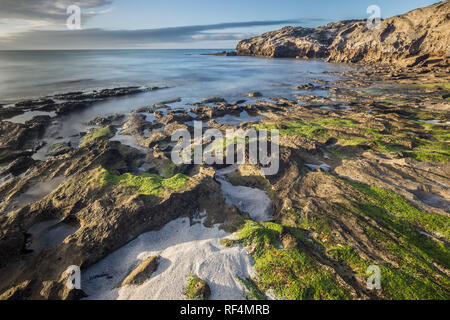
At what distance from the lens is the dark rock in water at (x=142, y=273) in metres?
5.05

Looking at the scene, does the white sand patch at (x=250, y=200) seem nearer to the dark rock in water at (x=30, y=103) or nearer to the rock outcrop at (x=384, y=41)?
the dark rock in water at (x=30, y=103)

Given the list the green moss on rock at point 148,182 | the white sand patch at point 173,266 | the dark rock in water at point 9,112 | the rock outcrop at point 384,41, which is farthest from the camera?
the rock outcrop at point 384,41

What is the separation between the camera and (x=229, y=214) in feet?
23.6

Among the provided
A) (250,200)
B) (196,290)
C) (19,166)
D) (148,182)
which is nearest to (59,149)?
(19,166)

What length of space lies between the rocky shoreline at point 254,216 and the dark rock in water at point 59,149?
0.33 ft

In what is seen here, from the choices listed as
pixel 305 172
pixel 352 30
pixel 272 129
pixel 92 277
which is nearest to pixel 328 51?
pixel 352 30

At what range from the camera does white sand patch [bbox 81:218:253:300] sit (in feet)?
15.9

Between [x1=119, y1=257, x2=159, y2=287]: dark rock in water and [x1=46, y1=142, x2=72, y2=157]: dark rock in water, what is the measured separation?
463 inches

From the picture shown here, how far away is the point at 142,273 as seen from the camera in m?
5.19

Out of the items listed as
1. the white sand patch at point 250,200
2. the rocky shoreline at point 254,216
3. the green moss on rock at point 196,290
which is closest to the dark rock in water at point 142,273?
the rocky shoreline at point 254,216

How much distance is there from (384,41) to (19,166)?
8217cm

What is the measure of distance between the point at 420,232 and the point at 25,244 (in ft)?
38.5
